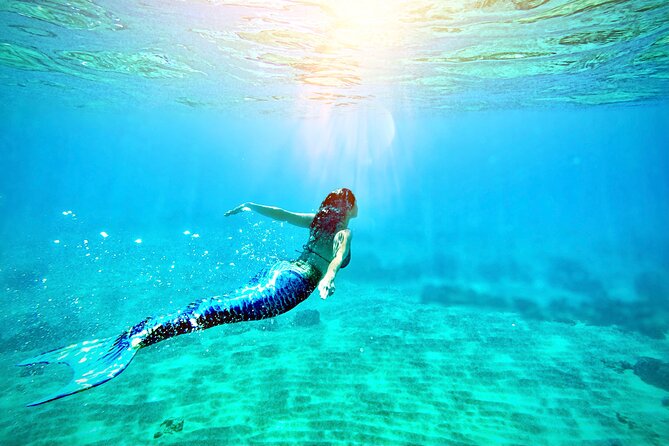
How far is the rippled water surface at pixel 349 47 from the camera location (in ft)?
28.7

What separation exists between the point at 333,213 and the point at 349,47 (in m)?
9.70

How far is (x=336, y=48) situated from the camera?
12.1 m

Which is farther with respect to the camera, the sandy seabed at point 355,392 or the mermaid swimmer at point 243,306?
the sandy seabed at point 355,392

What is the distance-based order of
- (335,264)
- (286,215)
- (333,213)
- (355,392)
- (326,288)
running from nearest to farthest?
(326,288) → (335,264) → (333,213) → (286,215) → (355,392)

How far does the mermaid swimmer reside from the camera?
3542 mm

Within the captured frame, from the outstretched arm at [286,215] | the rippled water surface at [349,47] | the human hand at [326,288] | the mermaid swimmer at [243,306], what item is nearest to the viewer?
the human hand at [326,288]

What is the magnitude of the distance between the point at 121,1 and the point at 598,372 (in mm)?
18213

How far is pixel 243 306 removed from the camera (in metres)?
4.07

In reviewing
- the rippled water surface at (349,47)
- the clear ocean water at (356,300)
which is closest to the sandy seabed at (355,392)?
the clear ocean water at (356,300)

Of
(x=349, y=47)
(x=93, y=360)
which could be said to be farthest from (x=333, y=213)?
(x=349, y=47)

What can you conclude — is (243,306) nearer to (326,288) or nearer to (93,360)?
(326,288)

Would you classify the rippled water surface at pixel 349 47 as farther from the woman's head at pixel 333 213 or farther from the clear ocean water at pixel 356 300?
the woman's head at pixel 333 213

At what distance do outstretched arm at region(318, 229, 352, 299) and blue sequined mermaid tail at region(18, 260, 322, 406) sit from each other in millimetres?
787

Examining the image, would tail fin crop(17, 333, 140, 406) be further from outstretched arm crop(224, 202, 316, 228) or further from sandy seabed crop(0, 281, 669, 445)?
sandy seabed crop(0, 281, 669, 445)
